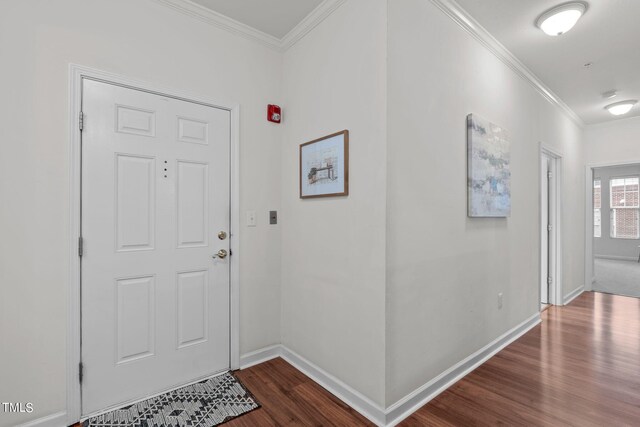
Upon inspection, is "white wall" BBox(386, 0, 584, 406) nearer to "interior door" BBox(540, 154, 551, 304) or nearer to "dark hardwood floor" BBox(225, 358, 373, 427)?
"dark hardwood floor" BBox(225, 358, 373, 427)

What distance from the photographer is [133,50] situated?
2.01 metres

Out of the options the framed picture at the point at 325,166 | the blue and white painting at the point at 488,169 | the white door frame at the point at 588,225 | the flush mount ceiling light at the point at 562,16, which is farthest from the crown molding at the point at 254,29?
the white door frame at the point at 588,225

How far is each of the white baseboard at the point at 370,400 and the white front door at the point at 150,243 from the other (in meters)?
0.46

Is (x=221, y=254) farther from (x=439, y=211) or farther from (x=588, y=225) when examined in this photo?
(x=588, y=225)

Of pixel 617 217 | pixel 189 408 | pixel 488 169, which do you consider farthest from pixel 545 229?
pixel 617 217

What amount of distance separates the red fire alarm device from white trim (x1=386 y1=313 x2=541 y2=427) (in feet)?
7.41

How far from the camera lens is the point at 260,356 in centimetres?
255

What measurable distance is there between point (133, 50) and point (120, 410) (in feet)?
7.47

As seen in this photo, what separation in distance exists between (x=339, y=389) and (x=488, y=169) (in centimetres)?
207

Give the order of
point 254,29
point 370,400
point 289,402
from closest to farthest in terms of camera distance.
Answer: point 370,400 < point 289,402 < point 254,29

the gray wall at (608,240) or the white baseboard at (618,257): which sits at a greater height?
the gray wall at (608,240)

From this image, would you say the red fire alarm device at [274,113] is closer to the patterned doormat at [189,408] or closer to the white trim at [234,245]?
the white trim at [234,245]

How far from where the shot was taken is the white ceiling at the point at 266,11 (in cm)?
220

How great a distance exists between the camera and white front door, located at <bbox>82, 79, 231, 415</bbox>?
6.18 feet
